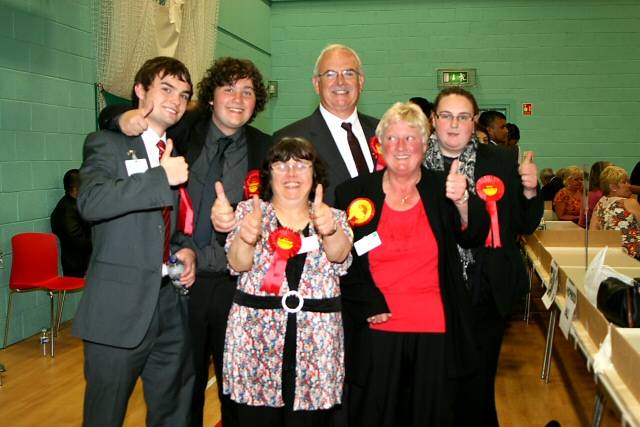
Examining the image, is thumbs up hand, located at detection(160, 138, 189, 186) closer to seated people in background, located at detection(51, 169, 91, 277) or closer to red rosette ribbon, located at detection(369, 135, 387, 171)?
red rosette ribbon, located at detection(369, 135, 387, 171)

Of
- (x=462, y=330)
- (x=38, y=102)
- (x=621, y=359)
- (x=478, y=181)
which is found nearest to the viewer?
(x=621, y=359)

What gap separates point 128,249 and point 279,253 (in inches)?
21.6

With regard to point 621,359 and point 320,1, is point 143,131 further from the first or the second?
point 320,1

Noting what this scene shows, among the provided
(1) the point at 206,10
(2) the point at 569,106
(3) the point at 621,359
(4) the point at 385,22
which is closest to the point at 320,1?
(4) the point at 385,22

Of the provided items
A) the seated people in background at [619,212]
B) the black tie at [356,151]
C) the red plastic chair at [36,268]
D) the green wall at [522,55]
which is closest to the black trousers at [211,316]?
the black tie at [356,151]

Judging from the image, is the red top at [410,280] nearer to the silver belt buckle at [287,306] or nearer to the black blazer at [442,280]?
the black blazer at [442,280]

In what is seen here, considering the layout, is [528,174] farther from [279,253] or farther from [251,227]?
[251,227]

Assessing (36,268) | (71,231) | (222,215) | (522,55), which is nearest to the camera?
(222,215)

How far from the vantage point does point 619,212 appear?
5.48 m

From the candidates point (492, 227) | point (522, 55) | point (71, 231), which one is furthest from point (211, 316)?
point (522, 55)

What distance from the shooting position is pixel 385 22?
36.1 feet

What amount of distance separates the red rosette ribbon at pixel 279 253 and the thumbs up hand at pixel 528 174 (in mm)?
1070

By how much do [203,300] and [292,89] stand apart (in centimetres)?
884

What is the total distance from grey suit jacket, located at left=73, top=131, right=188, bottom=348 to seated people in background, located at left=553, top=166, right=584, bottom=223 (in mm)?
6520
